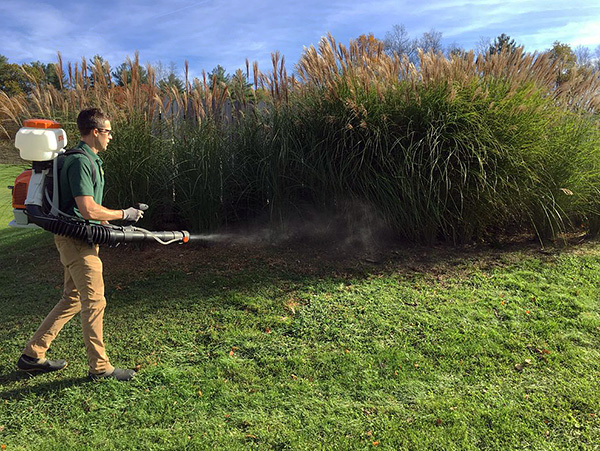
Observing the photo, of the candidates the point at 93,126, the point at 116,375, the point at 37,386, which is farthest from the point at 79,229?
the point at 37,386

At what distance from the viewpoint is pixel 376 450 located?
2.48 meters

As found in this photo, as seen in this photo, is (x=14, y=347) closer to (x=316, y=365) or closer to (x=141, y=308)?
(x=141, y=308)

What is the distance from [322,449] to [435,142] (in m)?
3.58

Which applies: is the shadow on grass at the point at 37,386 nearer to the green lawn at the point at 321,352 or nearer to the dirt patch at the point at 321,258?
the green lawn at the point at 321,352

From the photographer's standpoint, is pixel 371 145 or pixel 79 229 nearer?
pixel 79 229

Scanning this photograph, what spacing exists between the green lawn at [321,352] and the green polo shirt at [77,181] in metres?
1.28

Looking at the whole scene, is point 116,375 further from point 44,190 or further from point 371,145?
point 371,145

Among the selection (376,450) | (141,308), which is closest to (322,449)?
(376,450)

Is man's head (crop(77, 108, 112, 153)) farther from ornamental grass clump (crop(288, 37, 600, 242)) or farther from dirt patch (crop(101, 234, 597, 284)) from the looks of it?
ornamental grass clump (crop(288, 37, 600, 242))

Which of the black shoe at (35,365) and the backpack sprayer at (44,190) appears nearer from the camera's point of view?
the backpack sprayer at (44,190)

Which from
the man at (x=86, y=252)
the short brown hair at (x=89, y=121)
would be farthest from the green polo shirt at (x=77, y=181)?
the short brown hair at (x=89, y=121)

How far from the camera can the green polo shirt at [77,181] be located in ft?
9.46

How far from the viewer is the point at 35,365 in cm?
328

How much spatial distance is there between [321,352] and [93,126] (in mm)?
2369
